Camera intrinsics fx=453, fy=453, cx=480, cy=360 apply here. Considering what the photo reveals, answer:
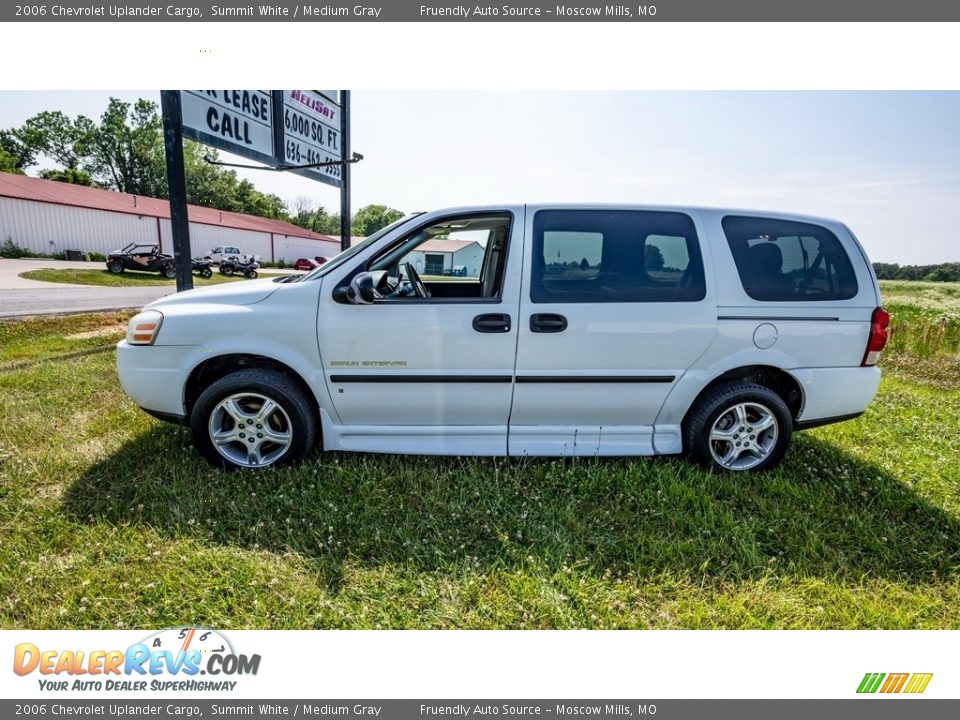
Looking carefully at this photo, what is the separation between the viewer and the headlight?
2853 millimetres

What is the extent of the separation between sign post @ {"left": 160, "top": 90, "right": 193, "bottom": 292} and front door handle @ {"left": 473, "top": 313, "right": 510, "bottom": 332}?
3443 millimetres

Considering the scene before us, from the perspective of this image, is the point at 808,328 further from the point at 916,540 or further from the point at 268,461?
the point at 268,461

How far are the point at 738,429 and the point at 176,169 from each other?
560cm

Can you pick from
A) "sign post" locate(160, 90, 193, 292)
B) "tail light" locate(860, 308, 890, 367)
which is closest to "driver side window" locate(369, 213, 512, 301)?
"tail light" locate(860, 308, 890, 367)

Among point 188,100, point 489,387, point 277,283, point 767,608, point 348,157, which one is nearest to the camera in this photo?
point 767,608

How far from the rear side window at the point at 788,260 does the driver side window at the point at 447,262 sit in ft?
5.11

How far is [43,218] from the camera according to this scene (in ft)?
77.9

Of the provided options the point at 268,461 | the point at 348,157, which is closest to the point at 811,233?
the point at 268,461

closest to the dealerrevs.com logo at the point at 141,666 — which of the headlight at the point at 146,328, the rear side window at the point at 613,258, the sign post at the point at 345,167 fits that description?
the headlight at the point at 146,328

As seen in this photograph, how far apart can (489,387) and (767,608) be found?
1.76m

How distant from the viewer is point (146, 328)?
9.39 ft

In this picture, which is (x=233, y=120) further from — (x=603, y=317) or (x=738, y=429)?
(x=738, y=429)

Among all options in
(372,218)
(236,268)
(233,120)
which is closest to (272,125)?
(233,120)

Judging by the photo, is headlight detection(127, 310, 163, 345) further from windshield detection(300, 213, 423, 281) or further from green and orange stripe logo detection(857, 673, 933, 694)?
green and orange stripe logo detection(857, 673, 933, 694)
